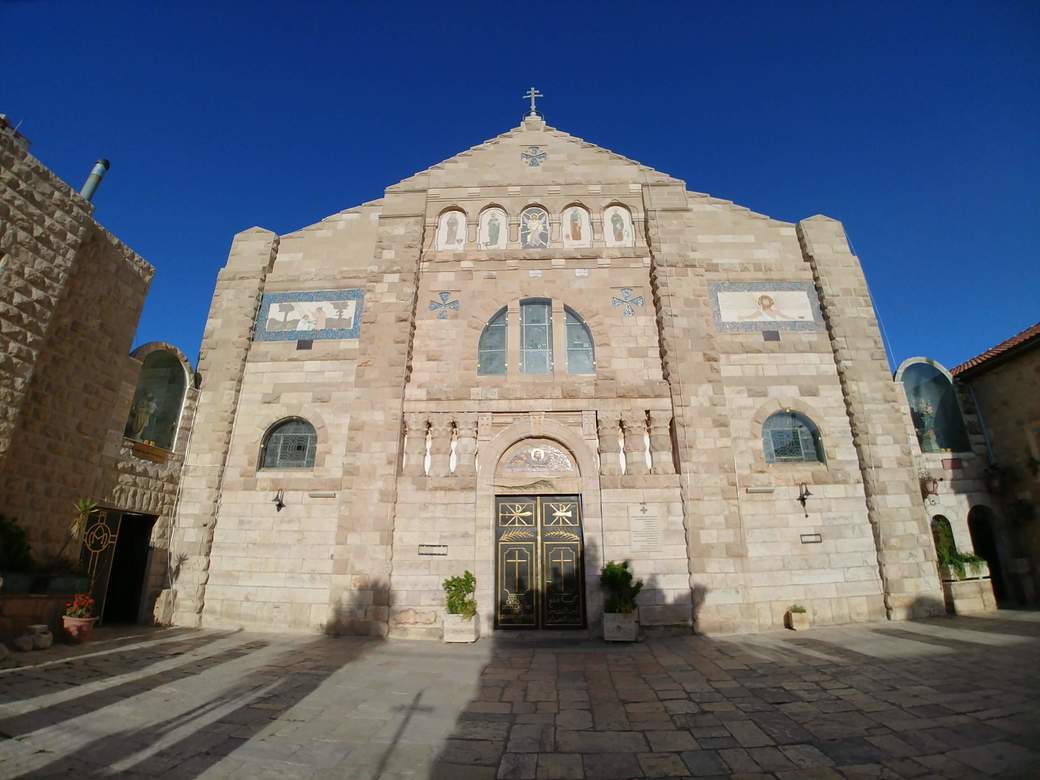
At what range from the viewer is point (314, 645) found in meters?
10.1

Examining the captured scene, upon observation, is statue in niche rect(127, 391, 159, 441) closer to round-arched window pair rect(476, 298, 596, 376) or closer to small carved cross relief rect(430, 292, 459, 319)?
small carved cross relief rect(430, 292, 459, 319)

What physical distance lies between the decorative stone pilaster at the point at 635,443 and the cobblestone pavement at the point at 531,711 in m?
4.33

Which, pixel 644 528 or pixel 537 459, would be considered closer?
pixel 644 528

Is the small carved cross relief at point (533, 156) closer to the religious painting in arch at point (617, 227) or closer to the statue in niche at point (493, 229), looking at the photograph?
the statue in niche at point (493, 229)

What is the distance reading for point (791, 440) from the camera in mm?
13039

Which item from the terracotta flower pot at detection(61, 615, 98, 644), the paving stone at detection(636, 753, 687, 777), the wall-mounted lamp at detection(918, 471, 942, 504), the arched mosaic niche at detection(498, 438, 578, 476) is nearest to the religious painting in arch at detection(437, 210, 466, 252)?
the arched mosaic niche at detection(498, 438, 578, 476)

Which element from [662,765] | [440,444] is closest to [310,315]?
[440,444]

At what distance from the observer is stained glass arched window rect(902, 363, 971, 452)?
13.9m

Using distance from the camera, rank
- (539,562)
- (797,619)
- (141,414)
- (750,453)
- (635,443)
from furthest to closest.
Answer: (750,453), (635,443), (141,414), (539,562), (797,619)

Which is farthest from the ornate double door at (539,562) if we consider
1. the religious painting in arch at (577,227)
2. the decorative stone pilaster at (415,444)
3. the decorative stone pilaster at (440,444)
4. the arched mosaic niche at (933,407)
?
the arched mosaic niche at (933,407)

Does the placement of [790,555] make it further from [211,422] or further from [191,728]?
[211,422]

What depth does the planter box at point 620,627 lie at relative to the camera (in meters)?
10.6

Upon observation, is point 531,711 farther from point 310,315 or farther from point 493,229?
point 493,229

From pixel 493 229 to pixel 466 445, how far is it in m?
7.11
